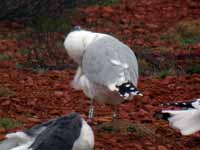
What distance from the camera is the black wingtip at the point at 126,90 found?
7.45 m

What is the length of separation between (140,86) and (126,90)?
2.84 m

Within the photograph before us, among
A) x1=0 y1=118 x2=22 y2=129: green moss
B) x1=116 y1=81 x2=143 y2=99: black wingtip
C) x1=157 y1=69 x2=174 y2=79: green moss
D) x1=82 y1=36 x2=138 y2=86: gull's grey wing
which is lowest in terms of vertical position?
x1=0 y1=118 x2=22 y2=129: green moss

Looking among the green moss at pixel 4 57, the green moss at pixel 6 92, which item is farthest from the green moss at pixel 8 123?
the green moss at pixel 4 57

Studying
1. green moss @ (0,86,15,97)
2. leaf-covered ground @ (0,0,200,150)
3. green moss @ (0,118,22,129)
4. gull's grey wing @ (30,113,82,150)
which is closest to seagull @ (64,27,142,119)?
leaf-covered ground @ (0,0,200,150)

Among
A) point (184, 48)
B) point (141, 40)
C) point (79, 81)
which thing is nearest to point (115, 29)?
point (141, 40)

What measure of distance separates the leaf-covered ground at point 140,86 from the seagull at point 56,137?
1510 millimetres

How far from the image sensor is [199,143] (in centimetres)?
783

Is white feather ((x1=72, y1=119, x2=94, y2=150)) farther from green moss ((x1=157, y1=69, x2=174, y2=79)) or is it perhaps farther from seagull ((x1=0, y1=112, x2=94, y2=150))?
green moss ((x1=157, y1=69, x2=174, y2=79))

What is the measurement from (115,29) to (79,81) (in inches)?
266

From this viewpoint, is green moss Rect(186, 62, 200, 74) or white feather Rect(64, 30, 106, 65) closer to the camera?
white feather Rect(64, 30, 106, 65)

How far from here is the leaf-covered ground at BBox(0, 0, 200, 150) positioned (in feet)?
25.6

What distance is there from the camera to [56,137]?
17.6 ft

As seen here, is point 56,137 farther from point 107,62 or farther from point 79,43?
point 79,43

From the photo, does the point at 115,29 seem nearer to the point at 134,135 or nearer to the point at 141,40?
the point at 141,40
